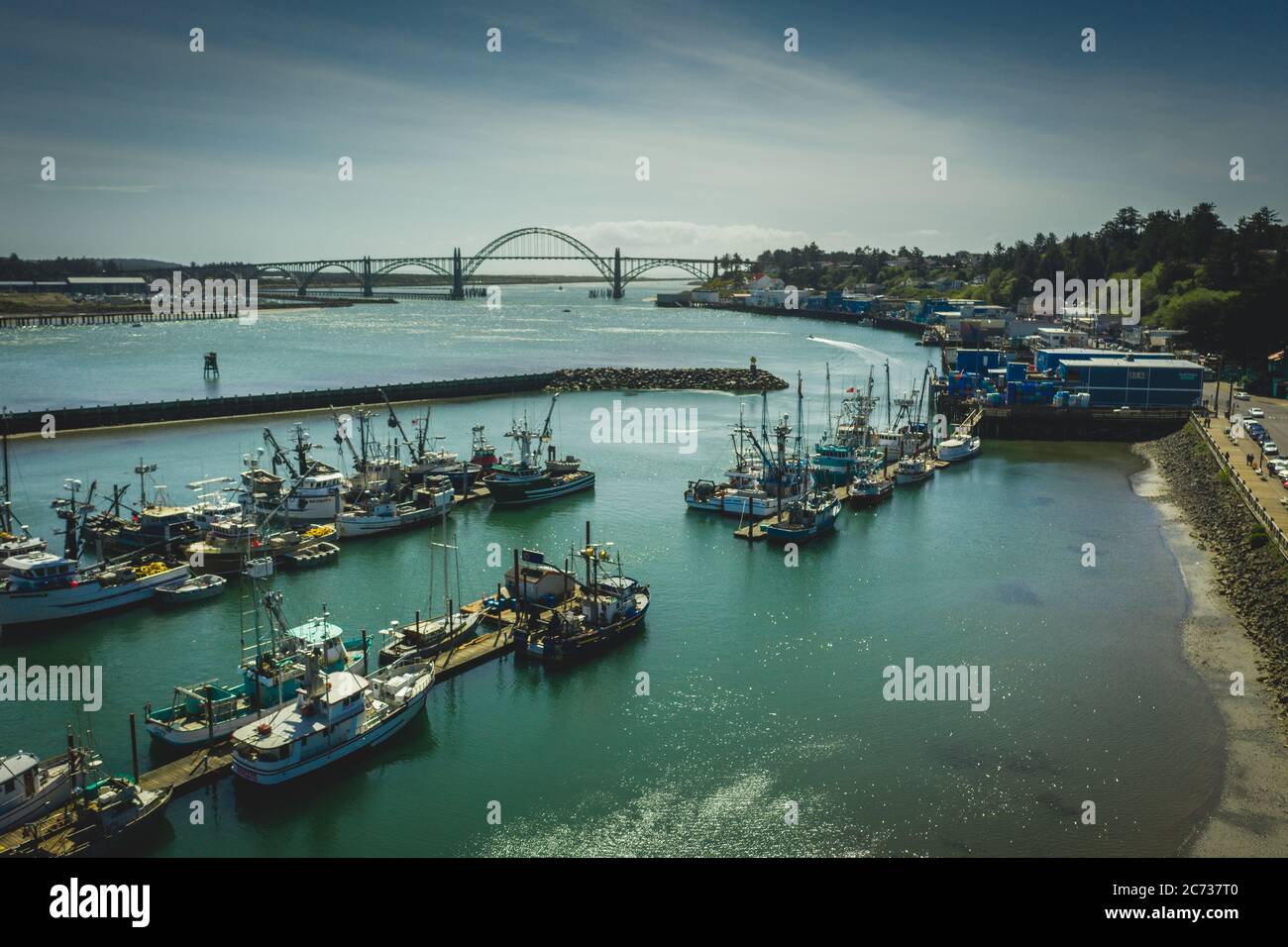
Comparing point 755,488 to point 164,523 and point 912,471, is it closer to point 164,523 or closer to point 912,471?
point 912,471

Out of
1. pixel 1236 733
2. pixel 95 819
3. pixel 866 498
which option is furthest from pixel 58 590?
pixel 866 498

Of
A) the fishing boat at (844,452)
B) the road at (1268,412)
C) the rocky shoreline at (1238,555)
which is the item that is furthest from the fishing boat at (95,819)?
the road at (1268,412)

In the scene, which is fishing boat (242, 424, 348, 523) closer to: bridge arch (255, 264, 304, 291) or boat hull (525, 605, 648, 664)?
boat hull (525, 605, 648, 664)

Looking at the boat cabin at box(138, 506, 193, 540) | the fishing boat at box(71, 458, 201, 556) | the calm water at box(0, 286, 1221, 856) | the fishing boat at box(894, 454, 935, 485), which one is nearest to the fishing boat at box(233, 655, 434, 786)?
the calm water at box(0, 286, 1221, 856)

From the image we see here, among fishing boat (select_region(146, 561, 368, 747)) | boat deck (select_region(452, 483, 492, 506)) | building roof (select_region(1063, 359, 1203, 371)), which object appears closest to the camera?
fishing boat (select_region(146, 561, 368, 747))

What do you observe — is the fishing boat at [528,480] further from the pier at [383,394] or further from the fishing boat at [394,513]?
the pier at [383,394]
